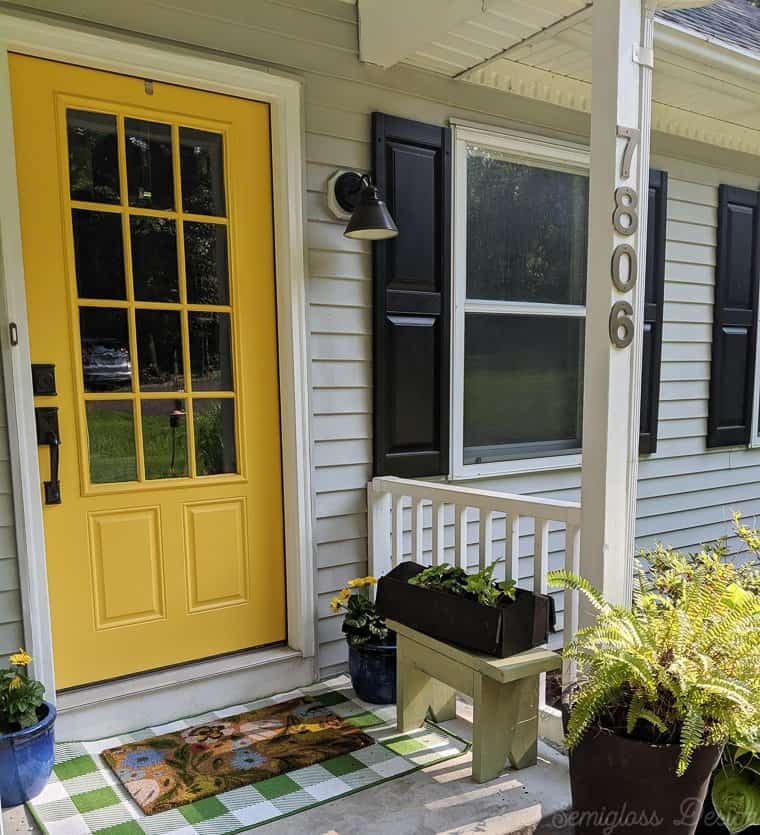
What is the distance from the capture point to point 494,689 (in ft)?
6.57

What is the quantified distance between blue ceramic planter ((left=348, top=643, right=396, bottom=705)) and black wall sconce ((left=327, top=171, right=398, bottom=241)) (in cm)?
157

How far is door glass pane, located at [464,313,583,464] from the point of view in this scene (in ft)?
10.4

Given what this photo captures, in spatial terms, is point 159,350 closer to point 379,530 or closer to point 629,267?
point 379,530

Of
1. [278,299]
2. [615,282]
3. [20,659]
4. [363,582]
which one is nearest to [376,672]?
[363,582]

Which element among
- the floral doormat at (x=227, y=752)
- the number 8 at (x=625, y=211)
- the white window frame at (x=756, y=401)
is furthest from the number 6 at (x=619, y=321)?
the white window frame at (x=756, y=401)

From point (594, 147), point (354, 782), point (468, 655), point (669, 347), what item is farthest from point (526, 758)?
point (669, 347)

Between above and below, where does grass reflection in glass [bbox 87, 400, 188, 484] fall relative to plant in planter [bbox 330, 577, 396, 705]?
above

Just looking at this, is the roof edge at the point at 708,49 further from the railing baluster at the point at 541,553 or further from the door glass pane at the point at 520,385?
the railing baluster at the point at 541,553

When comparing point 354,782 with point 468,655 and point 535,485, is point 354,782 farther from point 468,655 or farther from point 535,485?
point 535,485

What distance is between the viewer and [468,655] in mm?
2023

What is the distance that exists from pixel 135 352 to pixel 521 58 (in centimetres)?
208

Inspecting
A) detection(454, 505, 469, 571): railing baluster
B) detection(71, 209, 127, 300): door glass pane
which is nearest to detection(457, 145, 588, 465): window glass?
detection(454, 505, 469, 571): railing baluster

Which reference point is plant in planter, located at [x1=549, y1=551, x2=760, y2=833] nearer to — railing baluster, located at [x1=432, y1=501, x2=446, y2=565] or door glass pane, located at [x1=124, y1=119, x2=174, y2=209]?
railing baluster, located at [x1=432, y1=501, x2=446, y2=565]

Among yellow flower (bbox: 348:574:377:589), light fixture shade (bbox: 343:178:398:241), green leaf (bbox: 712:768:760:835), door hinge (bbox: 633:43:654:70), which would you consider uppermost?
door hinge (bbox: 633:43:654:70)
